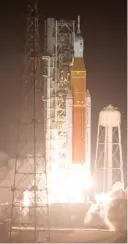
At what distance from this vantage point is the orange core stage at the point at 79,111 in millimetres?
21734

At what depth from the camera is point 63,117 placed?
22.6 m

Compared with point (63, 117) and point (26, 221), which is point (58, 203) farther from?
point (63, 117)

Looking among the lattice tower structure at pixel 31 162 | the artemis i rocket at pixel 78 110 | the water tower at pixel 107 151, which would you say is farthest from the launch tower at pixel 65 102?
the water tower at pixel 107 151

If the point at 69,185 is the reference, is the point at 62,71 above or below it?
above

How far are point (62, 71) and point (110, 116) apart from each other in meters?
2.01

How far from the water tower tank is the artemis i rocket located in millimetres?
449

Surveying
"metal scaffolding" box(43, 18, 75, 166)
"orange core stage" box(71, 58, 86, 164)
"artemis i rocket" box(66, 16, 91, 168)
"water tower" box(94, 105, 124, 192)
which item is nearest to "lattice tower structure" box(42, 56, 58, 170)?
"metal scaffolding" box(43, 18, 75, 166)

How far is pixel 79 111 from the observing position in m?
21.8

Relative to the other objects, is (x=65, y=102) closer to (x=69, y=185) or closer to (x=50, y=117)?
(x=50, y=117)

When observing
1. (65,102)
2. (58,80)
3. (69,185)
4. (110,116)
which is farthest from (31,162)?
(110,116)

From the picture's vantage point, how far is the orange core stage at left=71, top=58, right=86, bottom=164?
21734 millimetres

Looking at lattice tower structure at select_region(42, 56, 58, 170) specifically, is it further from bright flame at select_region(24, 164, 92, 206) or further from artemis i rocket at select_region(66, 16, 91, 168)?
artemis i rocket at select_region(66, 16, 91, 168)

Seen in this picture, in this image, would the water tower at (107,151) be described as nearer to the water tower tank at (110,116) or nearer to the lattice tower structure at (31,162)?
the water tower tank at (110,116)

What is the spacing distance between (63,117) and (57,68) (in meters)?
1.46
